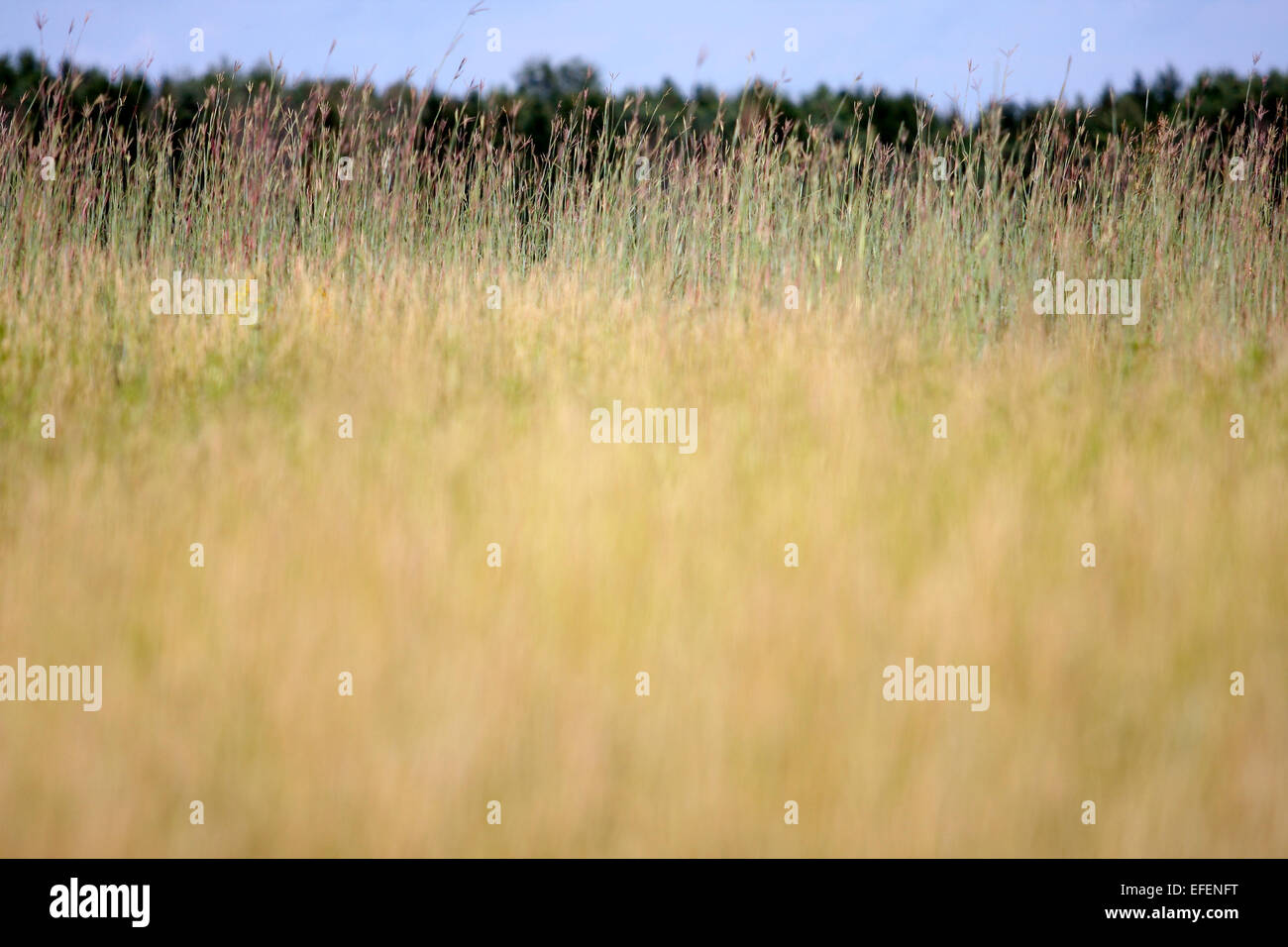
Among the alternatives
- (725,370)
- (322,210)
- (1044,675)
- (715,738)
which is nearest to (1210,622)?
(1044,675)

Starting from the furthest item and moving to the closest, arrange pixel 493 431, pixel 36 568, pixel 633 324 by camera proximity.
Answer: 1. pixel 633 324
2. pixel 493 431
3. pixel 36 568

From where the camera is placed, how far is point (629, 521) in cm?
218

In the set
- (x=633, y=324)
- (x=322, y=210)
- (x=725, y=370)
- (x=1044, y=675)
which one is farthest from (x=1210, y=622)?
(x=322, y=210)

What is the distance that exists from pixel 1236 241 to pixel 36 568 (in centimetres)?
478

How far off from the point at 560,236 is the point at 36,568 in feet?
9.37

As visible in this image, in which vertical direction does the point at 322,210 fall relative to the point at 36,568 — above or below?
above

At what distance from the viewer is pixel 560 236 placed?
4.39 meters

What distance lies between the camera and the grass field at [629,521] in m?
1.37

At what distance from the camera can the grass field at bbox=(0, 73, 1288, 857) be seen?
137 centimetres
